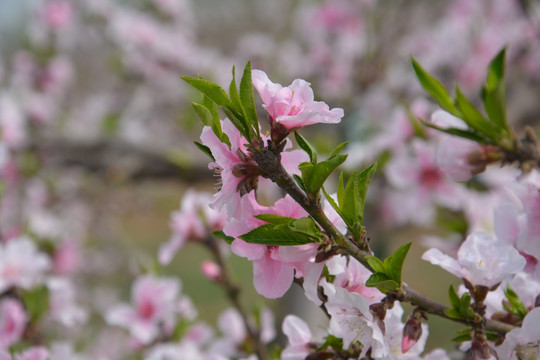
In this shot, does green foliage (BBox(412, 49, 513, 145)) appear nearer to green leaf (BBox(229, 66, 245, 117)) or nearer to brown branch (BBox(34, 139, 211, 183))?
green leaf (BBox(229, 66, 245, 117))

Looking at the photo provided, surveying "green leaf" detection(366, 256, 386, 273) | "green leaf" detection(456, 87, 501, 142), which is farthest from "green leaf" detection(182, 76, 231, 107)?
"green leaf" detection(456, 87, 501, 142)

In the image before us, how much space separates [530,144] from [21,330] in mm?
1097

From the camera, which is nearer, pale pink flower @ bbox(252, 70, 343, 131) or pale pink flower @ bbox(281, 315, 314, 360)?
pale pink flower @ bbox(252, 70, 343, 131)

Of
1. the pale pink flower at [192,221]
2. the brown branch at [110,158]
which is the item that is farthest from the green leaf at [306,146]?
the brown branch at [110,158]

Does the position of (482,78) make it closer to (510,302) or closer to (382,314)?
(510,302)

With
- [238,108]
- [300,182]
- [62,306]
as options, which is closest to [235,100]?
[238,108]

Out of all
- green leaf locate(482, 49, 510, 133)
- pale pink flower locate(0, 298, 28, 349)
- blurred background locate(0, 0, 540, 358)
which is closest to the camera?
green leaf locate(482, 49, 510, 133)

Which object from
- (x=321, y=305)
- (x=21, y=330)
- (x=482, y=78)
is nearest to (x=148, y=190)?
(x=482, y=78)

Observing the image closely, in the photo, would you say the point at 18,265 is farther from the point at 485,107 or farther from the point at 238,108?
the point at 485,107

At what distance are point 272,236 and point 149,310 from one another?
84 centimetres

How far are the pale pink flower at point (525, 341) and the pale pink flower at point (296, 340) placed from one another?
0.25 meters

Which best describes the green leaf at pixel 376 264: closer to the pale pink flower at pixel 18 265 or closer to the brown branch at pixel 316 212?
the brown branch at pixel 316 212

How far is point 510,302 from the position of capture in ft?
2.35

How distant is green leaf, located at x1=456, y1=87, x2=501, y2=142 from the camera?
0.70 m
